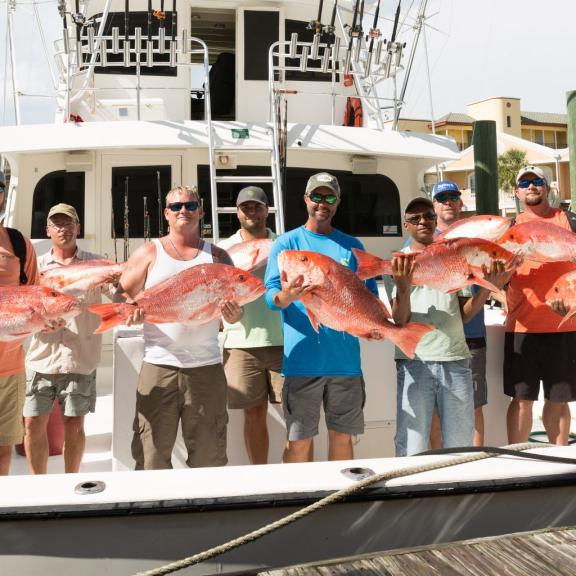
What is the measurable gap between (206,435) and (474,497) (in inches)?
56.5

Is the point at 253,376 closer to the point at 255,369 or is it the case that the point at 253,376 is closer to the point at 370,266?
the point at 255,369

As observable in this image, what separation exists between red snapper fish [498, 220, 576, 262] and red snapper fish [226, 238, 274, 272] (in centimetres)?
140

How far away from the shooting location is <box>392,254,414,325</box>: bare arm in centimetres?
334

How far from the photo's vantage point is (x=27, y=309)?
3.13m

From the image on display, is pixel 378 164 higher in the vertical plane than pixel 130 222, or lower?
higher

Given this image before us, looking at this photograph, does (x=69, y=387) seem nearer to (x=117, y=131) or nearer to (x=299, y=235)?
(x=299, y=235)

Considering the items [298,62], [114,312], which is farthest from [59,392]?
[298,62]

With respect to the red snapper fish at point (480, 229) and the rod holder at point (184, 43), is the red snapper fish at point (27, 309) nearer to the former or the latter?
the red snapper fish at point (480, 229)

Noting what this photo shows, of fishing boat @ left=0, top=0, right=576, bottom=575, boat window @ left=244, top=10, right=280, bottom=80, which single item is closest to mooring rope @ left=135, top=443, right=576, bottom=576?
fishing boat @ left=0, top=0, right=576, bottom=575

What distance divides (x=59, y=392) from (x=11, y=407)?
556 mm

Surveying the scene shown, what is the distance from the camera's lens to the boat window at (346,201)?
7277 mm

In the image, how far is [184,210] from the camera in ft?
11.4

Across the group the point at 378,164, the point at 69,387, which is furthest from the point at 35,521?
the point at 378,164

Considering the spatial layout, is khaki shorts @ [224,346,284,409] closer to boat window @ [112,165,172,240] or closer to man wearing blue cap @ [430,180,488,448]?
man wearing blue cap @ [430,180,488,448]
